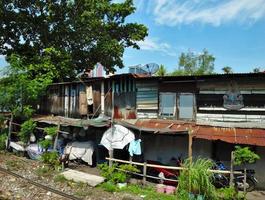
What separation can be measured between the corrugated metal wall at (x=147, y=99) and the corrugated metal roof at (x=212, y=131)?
107 centimetres

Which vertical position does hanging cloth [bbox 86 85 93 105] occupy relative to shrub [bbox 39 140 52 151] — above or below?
above

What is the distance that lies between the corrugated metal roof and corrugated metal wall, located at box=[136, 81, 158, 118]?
1.07 meters

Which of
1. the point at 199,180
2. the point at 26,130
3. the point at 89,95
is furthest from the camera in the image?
the point at 89,95

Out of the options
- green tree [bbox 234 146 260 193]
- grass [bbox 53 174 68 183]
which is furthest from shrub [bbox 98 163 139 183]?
green tree [bbox 234 146 260 193]

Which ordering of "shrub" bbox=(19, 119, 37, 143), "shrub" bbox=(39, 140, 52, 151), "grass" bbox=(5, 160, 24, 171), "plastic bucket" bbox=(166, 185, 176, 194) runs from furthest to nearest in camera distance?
"shrub" bbox=(19, 119, 37, 143)
"shrub" bbox=(39, 140, 52, 151)
"grass" bbox=(5, 160, 24, 171)
"plastic bucket" bbox=(166, 185, 176, 194)

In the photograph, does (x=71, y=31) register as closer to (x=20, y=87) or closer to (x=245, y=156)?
(x=20, y=87)

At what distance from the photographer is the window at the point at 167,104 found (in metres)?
17.2

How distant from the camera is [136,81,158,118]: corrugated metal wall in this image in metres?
17.7

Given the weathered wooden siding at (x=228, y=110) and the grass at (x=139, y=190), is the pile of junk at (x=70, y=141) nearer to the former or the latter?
the grass at (x=139, y=190)

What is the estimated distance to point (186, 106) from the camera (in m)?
16.8

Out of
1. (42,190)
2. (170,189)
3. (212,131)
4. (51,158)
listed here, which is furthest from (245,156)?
(51,158)

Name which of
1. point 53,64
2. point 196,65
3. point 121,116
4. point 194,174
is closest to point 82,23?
point 53,64

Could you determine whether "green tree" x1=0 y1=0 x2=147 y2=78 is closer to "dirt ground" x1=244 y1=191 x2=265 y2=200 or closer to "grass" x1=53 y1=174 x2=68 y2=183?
"grass" x1=53 y1=174 x2=68 y2=183

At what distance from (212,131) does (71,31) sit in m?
14.5
